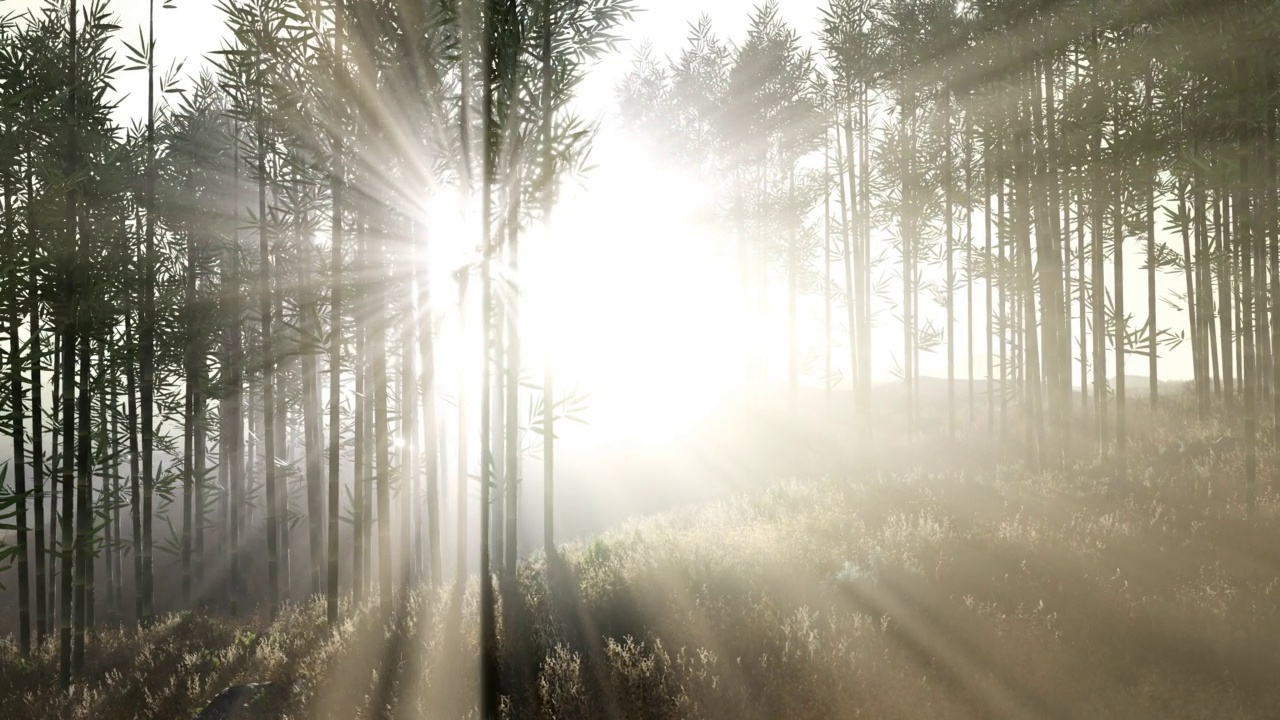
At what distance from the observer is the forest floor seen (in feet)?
18.7

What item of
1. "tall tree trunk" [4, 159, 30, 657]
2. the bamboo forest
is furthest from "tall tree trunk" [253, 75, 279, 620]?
"tall tree trunk" [4, 159, 30, 657]

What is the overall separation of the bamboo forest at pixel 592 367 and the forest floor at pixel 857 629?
0.16 feet

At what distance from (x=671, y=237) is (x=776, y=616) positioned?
17713mm

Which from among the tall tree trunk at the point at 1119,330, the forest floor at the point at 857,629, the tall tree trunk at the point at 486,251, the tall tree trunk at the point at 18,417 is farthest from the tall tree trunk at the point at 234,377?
the tall tree trunk at the point at 1119,330

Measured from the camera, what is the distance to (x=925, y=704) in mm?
5500

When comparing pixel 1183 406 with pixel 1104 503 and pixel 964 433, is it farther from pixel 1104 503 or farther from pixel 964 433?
pixel 1104 503

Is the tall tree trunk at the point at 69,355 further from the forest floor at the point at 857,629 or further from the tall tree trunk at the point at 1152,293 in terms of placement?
the tall tree trunk at the point at 1152,293

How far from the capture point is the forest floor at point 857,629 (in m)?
5.71

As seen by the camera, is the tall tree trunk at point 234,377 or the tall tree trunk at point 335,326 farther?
the tall tree trunk at point 234,377

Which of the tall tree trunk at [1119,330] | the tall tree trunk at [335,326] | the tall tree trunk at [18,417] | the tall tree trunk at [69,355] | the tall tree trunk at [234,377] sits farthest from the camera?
the tall tree trunk at [234,377]

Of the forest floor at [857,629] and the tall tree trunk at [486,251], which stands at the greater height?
the tall tree trunk at [486,251]

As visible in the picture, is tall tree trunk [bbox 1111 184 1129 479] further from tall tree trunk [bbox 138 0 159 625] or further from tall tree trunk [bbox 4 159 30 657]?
tall tree trunk [bbox 138 0 159 625]

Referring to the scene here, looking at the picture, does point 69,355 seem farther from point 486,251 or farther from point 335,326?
point 486,251

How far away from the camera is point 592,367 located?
935 centimetres
